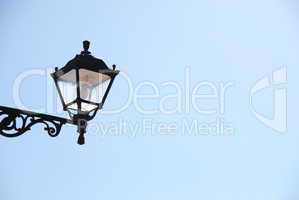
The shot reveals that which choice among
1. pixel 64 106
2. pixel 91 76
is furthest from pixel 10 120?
pixel 91 76

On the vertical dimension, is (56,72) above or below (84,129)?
above

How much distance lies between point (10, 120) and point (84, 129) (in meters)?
0.51

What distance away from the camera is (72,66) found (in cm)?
380

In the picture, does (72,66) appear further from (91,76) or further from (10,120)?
(10,120)

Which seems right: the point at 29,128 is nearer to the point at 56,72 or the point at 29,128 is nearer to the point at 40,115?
the point at 40,115

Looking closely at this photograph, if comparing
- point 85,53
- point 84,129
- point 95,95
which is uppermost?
point 85,53

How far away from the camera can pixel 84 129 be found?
12.8 feet

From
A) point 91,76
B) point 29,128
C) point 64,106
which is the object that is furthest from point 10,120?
point 91,76

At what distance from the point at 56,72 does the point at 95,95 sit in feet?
1.11

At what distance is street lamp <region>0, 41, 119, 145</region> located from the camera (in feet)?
12.4

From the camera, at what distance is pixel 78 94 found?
3.80 metres

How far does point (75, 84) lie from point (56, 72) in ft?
0.70

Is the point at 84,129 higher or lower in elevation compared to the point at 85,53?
lower

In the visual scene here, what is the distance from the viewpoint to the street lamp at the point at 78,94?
149 inches
